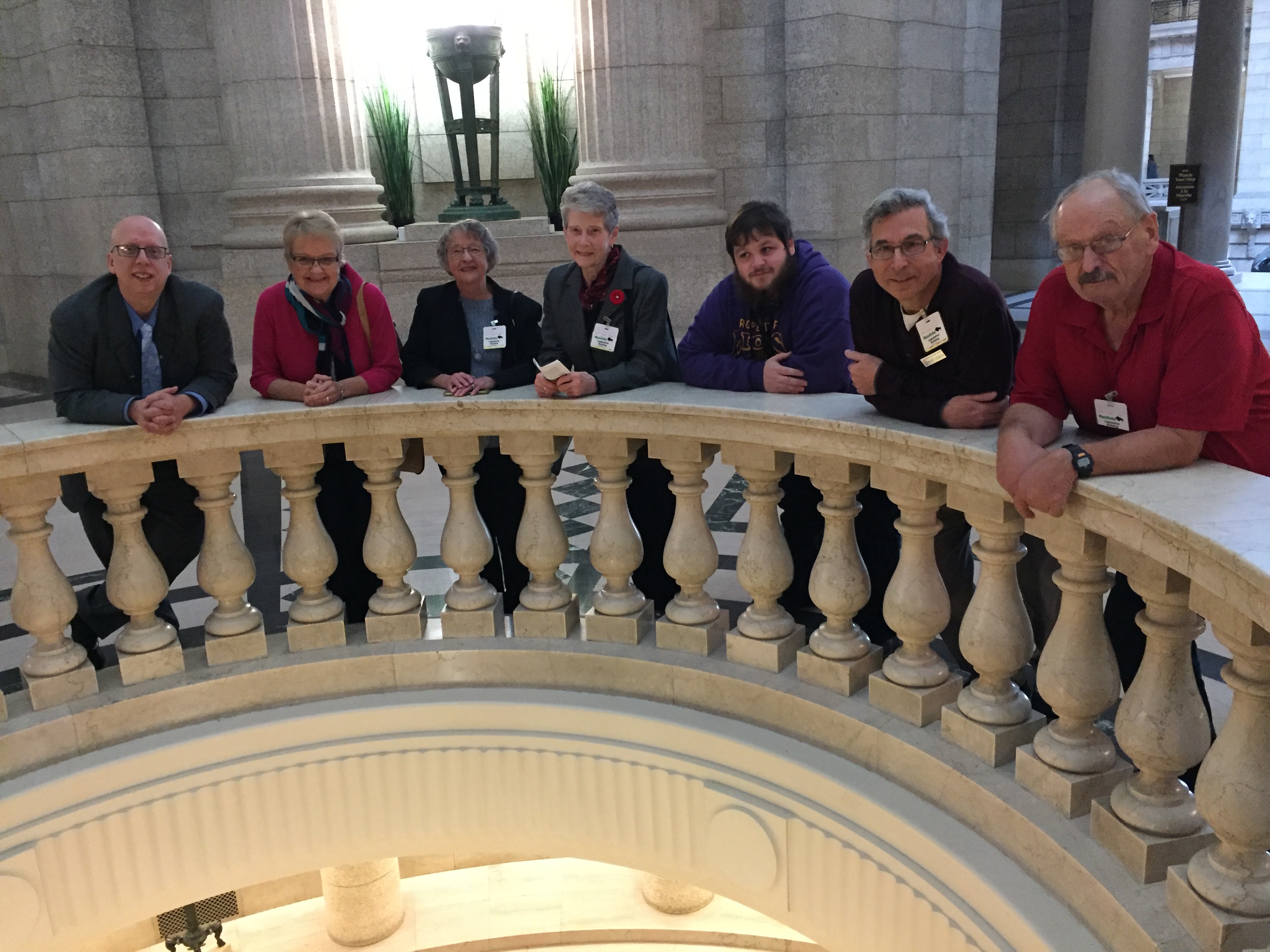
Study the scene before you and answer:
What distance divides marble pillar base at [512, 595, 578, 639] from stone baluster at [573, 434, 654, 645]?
0.06 metres

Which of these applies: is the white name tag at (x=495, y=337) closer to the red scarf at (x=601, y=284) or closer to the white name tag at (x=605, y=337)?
the red scarf at (x=601, y=284)

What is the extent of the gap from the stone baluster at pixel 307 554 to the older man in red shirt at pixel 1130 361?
2.19 metres

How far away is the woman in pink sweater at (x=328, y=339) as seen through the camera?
12.0ft

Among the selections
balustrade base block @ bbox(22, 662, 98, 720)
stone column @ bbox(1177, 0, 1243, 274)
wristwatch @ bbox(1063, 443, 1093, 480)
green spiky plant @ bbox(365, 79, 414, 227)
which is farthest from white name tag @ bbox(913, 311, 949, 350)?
stone column @ bbox(1177, 0, 1243, 274)

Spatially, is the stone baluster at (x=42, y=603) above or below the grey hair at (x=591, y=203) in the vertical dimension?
below

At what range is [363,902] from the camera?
600 cm

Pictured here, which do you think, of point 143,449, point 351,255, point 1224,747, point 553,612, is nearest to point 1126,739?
point 1224,747

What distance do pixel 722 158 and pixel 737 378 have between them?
697 cm

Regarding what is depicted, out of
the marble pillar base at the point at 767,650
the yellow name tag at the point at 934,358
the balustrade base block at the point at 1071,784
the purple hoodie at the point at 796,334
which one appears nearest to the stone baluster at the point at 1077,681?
the balustrade base block at the point at 1071,784

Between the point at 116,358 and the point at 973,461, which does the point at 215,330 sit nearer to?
the point at 116,358

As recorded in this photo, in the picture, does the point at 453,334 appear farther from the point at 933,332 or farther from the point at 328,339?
the point at 933,332

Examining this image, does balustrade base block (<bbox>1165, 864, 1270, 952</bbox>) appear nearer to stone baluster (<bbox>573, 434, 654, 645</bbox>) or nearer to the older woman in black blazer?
stone baluster (<bbox>573, 434, 654, 645</bbox>)

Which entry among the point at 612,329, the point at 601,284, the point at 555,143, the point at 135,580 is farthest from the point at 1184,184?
the point at 135,580

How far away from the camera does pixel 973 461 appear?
8.30 ft
